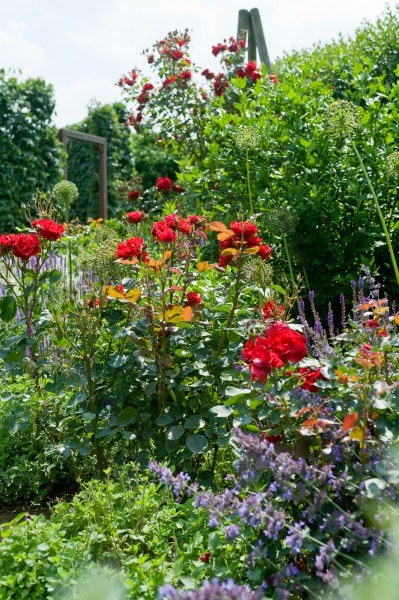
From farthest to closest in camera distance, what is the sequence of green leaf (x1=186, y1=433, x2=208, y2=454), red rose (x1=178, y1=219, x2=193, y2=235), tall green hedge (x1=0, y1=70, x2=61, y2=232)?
tall green hedge (x1=0, y1=70, x2=61, y2=232), red rose (x1=178, y1=219, x2=193, y2=235), green leaf (x1=186, y1=433, x2=208, y2=454)

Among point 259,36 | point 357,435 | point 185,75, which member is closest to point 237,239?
point 357,435

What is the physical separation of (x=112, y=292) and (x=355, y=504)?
1.16 m

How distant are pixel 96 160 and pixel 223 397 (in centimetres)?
1186

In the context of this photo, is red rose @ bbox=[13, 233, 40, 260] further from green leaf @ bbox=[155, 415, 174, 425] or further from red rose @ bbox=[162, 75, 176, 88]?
red rose @ bbox=[162, 75, 176, 88]

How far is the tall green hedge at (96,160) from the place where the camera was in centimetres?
1398

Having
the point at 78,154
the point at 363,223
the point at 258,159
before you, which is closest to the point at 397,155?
the point at 363,223

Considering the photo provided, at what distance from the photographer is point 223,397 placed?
2.86 metres

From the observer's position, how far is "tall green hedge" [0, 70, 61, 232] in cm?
982

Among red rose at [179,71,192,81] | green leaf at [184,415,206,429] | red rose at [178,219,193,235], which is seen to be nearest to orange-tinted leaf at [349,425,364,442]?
green leaf at [184,415,206,429]

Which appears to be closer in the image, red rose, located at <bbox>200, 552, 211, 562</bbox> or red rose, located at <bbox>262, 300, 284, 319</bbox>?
red rose, located at <bbox>200, 552, 211, 562</bbox>

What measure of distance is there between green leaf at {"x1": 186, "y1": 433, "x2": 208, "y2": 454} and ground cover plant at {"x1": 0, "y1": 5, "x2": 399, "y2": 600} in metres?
0.01

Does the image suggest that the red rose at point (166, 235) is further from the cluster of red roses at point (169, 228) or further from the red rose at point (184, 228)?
the red rose at point (184, 228)

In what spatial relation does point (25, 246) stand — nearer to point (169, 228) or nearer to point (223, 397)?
point (169, 228)

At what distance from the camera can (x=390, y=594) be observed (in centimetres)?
82
